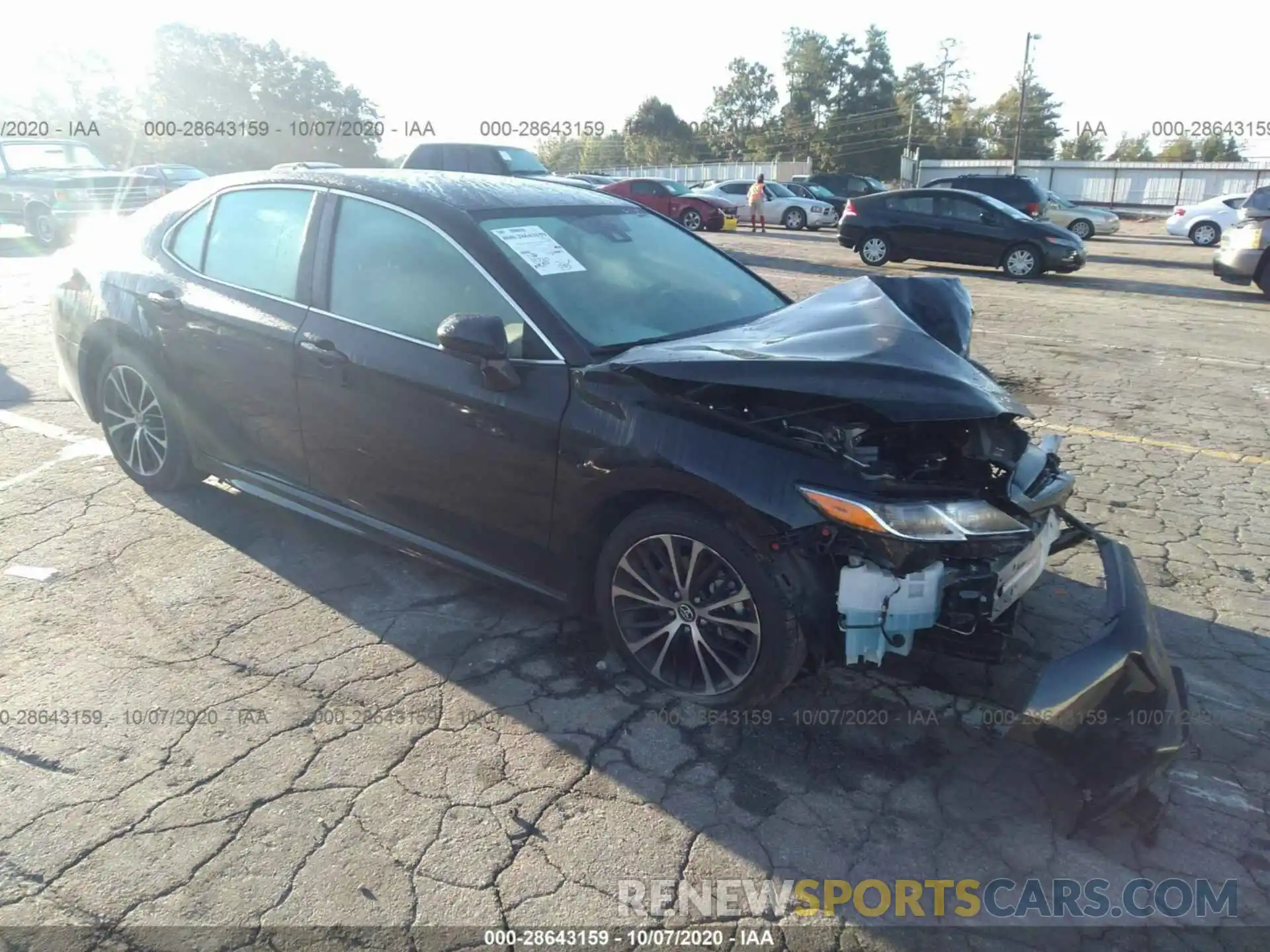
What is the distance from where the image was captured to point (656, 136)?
74.7m

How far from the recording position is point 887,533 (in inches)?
101

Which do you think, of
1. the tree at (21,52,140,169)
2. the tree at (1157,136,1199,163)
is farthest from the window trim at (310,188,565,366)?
the tree at (1157,136,1199,163)

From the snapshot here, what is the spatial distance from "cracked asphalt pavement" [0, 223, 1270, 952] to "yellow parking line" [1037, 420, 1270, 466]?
3.51 ft

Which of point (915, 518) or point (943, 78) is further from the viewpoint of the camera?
point (943, 78)

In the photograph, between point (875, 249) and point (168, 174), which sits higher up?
point (168, 174)

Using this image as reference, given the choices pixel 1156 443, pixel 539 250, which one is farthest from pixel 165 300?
pixel 1156 443

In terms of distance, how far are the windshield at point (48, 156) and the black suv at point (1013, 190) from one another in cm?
1771

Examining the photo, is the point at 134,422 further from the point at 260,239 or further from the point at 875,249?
the point at 875,249

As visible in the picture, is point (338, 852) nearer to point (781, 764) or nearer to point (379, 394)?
point (781, 764)

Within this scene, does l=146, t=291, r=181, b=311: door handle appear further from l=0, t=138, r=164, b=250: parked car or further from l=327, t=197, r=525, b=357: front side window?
l=0, t=138, r=164, b=250: parked car

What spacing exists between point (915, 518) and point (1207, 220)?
2559 cm

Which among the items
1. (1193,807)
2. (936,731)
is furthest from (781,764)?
(1193,807)

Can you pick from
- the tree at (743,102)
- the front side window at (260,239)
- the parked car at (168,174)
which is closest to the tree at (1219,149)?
the tree at (743,102)

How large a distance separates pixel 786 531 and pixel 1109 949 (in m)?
1.33
